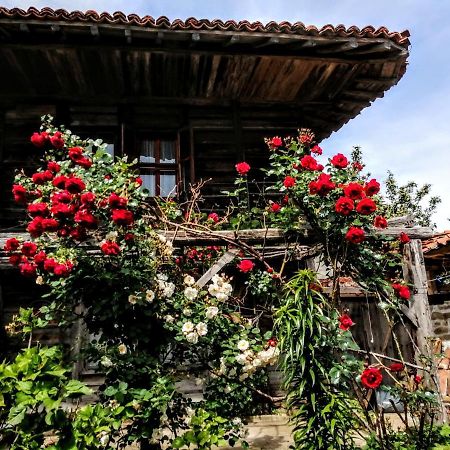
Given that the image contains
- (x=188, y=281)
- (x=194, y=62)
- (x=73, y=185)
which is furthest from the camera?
(x=194, y=62)

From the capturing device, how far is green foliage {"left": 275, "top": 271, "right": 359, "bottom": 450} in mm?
3596

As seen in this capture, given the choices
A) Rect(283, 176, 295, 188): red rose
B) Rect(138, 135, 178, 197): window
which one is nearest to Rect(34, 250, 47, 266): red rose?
Rect(283, 176, 295, 188): red rose

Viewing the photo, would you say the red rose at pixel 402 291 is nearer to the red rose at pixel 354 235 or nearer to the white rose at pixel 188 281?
the red rose at pixel 354 235

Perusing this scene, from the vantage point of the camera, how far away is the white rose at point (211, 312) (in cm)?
402

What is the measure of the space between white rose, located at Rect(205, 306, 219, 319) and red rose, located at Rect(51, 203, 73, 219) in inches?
64.2

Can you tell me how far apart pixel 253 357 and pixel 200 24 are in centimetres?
491

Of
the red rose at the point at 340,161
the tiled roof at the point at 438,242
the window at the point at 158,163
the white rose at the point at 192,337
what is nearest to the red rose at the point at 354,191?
the red rose at the point at 340,161

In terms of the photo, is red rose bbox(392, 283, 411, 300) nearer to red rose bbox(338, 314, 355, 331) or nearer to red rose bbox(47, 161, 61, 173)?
red rose bbox(338, 314, 355, 331)

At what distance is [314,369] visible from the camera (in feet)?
12.3

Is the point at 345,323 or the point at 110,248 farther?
the point at 345,323

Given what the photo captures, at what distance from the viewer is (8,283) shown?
7.75m

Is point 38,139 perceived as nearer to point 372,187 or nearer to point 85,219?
point 85,219

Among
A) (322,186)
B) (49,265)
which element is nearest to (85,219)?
(49,265)

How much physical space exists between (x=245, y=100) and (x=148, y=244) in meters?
4.72
